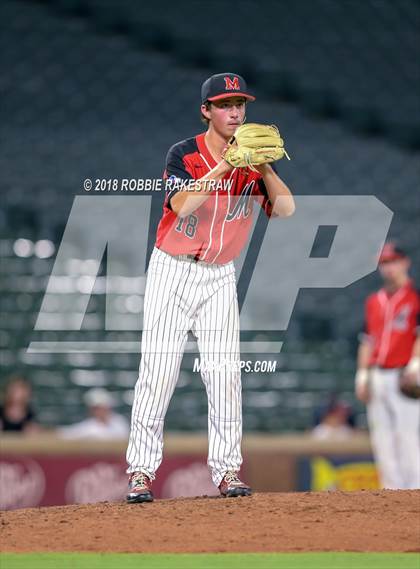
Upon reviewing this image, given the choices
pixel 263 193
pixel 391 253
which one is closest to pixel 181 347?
pixel 263 193

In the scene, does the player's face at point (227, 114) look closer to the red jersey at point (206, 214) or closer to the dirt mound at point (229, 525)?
the red jersey at point (206, 214)

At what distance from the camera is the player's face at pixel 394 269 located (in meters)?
7.81

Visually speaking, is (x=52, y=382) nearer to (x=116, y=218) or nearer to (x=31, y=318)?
(x=31, y=318)

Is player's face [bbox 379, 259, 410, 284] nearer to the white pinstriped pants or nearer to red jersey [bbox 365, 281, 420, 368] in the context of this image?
red jersey [bbox 365, 281, 420, 368]

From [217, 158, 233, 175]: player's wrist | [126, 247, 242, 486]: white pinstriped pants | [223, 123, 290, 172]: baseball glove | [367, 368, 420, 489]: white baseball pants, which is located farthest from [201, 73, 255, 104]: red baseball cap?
[367, 368, 420, 489]: white baseball pants

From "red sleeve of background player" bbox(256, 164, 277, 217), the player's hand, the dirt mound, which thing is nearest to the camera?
the dirt mound

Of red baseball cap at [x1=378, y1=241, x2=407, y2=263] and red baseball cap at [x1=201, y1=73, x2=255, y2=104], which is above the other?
red baseball cap at [x1=378, y1=241, x2=407, y2=263]

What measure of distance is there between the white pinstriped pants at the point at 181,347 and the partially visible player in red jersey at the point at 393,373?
3124 millimetres

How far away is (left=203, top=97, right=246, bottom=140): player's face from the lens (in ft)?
14.7

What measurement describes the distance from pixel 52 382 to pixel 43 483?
268 centimetres

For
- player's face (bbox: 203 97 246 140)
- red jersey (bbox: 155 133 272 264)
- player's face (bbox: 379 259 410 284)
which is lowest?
red jersey (bbox: 155 133 272 264)

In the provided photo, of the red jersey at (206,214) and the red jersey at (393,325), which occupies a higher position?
the red jersey at (393,325)

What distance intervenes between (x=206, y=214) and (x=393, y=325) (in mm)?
3705

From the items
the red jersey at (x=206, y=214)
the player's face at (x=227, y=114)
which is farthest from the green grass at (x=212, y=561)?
the player's face at (x=227, y=114)
